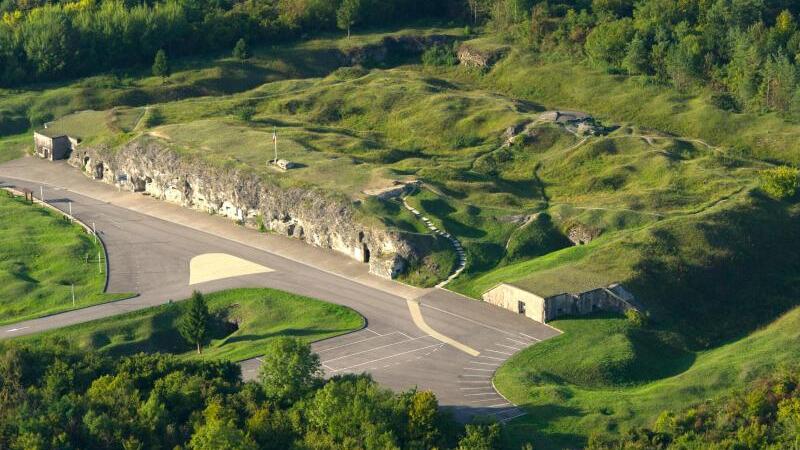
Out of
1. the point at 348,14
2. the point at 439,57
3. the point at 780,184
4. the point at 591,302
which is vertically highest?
the point at 348,14

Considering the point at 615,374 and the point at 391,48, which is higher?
the point at 391,48

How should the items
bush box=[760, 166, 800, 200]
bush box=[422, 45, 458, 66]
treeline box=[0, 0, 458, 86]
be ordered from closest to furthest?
bush box=[760, 166, 800, 200] < treeline box=[0, 0, 458, 86] < bush box=[422, 45, 458, 66]

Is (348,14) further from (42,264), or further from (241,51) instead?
(42,264)

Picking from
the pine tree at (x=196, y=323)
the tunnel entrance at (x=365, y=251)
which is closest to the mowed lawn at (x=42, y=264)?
the pine tree at (x=196, y=323)

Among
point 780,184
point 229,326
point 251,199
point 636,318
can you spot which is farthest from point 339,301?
point 780,184

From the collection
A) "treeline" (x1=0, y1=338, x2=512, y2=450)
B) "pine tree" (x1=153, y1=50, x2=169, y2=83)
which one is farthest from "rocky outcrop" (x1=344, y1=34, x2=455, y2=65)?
"treeline" (x1=0, y1=338, x2=512, y2=450)

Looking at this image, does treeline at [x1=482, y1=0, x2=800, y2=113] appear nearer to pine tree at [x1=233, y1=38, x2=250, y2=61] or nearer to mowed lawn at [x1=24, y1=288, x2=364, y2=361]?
pine tree at [x1=233, y1=38, x2=250, y2=61]

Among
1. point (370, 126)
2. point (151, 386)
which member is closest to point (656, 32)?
point (370, 126)
